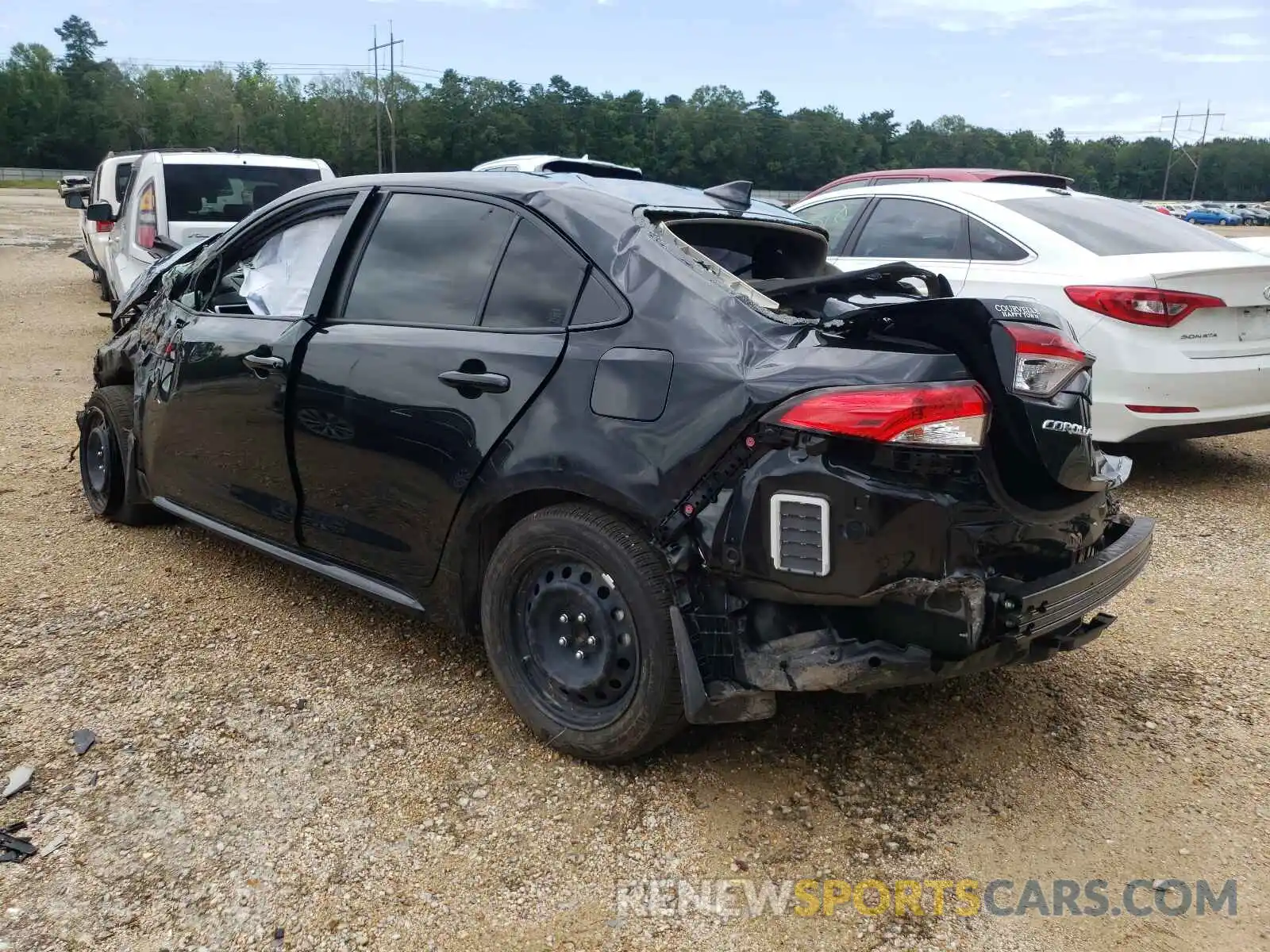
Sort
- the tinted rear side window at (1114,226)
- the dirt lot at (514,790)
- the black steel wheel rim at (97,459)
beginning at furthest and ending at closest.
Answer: the tinted rear side window at (1114,226) → the black steel wheel rim at (97,459) → the dirt lot at (514,790)

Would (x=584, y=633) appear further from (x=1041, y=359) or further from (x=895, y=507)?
(x=1041, y=359)

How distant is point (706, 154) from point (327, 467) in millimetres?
77365

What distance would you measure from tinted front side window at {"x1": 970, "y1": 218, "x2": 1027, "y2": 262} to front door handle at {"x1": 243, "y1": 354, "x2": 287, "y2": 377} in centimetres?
405

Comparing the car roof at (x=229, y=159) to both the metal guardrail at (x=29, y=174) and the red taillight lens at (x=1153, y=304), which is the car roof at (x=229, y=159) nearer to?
the red taillight lens at (x=1153, y=304)

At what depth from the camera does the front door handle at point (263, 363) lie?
367 cm

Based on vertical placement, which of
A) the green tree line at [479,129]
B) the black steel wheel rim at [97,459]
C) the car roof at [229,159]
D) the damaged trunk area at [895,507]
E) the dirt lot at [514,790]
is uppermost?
the green tree line at [479,129]

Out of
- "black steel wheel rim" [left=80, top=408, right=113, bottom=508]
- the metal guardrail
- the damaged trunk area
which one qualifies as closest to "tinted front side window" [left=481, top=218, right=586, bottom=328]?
the damaged trunk area

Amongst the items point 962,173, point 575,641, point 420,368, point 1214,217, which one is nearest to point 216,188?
point 962,173

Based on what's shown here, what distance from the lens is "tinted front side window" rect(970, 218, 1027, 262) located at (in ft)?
18.9

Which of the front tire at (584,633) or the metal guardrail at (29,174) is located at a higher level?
the metal guardrail at (29,174)

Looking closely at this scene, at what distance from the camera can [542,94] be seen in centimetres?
8269

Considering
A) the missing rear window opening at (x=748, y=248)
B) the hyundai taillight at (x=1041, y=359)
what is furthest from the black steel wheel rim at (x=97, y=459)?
the hyundai taillight at (x=1041, y=359)

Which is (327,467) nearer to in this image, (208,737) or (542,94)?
(208,737)

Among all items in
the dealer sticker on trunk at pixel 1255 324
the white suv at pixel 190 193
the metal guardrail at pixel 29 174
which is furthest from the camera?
the metal guardrail at pixel 29 174
